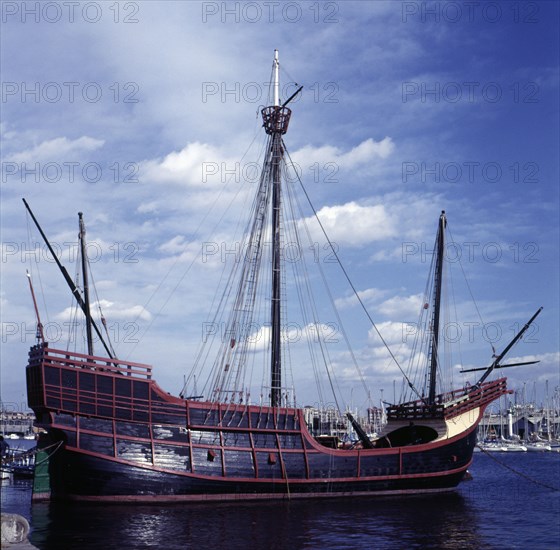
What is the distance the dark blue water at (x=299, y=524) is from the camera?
2214cm

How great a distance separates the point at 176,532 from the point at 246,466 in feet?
23.8

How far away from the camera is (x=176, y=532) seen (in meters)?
23.2

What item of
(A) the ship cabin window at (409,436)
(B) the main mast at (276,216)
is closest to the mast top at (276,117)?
(B) the main mast at (276,216)

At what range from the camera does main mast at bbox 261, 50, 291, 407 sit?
112 ft

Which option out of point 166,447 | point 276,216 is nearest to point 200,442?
point 166,447

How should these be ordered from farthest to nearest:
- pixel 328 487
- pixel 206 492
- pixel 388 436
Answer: pixel 388 436 → pixel 328 487 → pixel 206 492

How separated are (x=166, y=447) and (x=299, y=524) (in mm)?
6758

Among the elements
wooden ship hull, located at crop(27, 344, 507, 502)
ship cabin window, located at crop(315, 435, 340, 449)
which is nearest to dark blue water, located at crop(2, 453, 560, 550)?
wooden ship hull, located at crop(27, 344, 507, 502)

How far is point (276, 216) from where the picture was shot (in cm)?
3638

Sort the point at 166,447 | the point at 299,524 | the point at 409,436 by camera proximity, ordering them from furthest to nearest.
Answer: the point at 409,436, the point at 166,447, the point at 299,524

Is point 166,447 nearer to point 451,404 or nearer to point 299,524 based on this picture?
point 299,524

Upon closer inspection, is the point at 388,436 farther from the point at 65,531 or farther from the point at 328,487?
the point at 65,531

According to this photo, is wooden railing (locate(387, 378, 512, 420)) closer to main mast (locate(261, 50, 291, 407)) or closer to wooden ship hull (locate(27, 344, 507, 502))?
wooden ship hull (locate(27, 344, 507, 502))

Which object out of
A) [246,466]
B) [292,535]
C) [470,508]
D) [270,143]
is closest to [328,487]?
[246,466]
